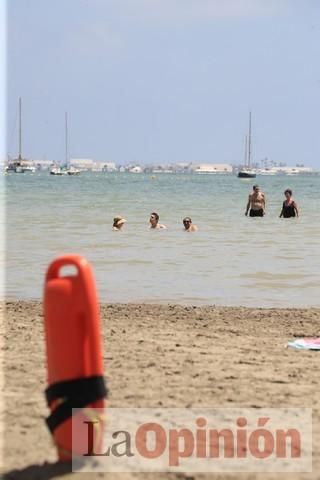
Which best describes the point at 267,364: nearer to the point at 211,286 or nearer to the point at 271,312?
the point at 271,312

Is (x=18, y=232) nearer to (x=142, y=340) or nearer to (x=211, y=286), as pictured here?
(x=211, y=286)

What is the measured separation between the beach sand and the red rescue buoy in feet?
0.82

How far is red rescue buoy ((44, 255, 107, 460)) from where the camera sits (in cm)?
350

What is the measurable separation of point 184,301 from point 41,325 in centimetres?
243

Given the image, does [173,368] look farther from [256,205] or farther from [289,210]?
[256,205]

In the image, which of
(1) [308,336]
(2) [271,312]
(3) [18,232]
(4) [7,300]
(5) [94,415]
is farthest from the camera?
(3) [18,232]

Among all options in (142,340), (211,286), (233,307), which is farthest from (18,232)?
(142,340)

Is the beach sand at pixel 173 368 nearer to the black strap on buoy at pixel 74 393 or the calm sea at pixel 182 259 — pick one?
the black strap on buoy at pixel 74 393

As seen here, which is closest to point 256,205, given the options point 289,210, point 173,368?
point 289,210

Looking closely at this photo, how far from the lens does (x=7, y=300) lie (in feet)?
29.8

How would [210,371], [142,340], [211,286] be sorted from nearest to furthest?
[210,371] < [142,340] < [211,286]

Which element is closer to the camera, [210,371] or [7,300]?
[210,371]

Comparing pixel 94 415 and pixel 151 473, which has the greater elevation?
pixel 94 415

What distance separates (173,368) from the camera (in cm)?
545
